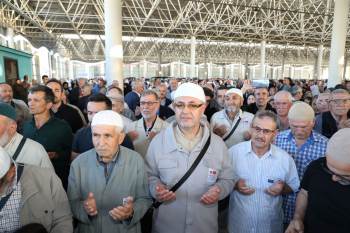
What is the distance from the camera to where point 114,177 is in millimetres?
2365

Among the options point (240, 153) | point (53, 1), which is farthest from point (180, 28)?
point (240, 153)

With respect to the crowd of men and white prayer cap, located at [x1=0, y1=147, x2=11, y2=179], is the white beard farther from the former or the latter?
white prayer cap, located at [x1=0, y1=147, x2=11, y2=179]

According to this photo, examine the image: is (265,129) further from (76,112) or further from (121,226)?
(76,112)

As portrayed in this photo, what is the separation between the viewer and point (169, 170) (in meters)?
2.50

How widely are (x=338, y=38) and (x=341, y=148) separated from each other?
43.7 feet

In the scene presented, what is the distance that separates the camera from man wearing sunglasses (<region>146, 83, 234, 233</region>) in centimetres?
248

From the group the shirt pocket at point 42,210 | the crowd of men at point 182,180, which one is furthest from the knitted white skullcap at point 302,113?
the shirt pocket at point 42,210

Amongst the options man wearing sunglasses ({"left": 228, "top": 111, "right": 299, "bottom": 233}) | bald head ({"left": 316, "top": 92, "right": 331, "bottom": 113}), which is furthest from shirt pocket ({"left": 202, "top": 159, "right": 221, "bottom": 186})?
bald head ({"left": 316, "top": 92, "right": 331, "bottom": 113})

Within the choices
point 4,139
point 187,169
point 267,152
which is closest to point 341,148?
point 267,152

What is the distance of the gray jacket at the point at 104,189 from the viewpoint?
92.7 inches

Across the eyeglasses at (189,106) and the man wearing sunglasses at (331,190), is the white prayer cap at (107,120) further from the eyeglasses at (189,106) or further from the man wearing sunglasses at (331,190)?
the man wearing sunglasses at (331,190)

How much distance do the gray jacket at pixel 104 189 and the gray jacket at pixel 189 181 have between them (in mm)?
206

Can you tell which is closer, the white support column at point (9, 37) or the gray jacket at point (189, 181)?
the gray jacket at point (189, 181)

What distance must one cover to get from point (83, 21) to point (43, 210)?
30.5m
